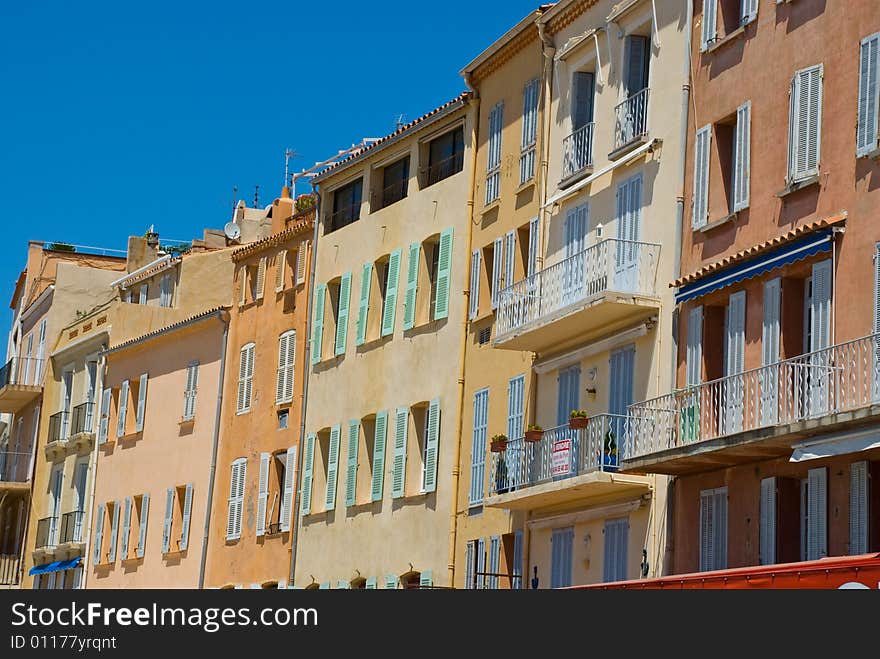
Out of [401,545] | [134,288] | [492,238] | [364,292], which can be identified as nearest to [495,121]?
[492,238]

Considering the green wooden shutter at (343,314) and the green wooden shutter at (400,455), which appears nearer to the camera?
the green wooden shutter at (400,455)

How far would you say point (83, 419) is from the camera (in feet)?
193

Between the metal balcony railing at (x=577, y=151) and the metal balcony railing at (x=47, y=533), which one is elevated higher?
the metal balcony railing at (x=577, y=151)

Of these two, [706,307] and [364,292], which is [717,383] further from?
[364,292]

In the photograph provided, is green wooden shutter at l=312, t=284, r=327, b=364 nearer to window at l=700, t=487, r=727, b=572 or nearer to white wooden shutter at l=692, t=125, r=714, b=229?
white wooden shutter at l=692, t=125, r=714, b=229

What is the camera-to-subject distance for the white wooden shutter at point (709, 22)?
32.0m

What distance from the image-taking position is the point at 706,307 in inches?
1226

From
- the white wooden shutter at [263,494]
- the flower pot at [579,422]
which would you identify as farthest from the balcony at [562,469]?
the white wooden shutter at [263,494]

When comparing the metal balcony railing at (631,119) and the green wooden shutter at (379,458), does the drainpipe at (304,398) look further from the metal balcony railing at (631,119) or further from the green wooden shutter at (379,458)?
the metal balcony railing at (631,119)

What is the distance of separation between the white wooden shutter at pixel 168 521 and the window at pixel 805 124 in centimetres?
2657

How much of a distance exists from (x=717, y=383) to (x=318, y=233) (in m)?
18.8

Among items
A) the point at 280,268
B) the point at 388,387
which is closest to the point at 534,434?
the point at 388,387

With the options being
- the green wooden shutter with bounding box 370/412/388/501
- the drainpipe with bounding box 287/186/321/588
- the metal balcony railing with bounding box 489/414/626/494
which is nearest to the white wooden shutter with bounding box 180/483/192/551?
the drainpipe with bounding box 287/186/321/588

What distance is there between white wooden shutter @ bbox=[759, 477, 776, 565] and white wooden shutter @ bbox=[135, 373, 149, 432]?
29097mm
